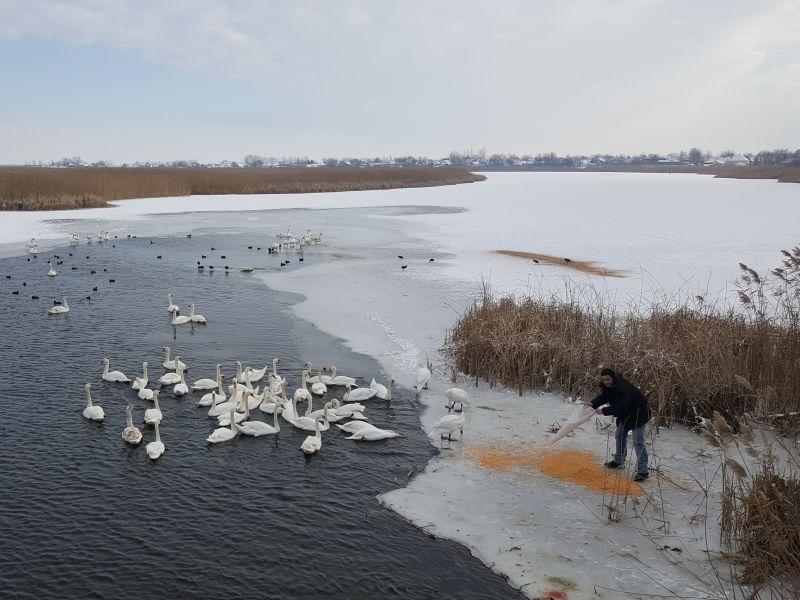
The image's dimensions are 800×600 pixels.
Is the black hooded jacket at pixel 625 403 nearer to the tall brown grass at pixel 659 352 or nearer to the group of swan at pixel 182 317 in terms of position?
the tall brown grass at pixel 659 352

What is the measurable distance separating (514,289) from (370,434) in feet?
32.1

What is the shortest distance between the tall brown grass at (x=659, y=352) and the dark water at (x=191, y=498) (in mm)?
1992

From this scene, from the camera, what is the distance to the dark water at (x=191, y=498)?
6.48m

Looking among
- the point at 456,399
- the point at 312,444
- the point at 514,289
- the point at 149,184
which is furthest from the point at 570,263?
the point at 149,184

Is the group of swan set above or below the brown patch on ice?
below

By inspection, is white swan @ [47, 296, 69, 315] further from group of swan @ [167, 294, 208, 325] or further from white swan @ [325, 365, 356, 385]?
white swan @ [325, 365, 356, 385]

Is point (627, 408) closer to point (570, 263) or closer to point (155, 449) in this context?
point (155, 449)

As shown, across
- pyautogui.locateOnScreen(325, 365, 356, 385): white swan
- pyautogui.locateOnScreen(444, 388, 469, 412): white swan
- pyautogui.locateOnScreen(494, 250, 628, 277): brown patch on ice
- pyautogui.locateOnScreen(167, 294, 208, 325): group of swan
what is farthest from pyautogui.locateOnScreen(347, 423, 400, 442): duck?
pyautogui.locateOnScreen(494, 250, 628, 277): brown patch on ice

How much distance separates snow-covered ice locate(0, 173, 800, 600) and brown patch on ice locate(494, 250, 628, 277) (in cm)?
62

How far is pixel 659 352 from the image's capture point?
10547 mm

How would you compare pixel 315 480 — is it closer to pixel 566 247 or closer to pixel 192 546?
pixel 192 546

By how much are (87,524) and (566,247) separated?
23333 mm

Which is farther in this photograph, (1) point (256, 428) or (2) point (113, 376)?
(2) point (113, 376)

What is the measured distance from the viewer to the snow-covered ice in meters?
6.93
